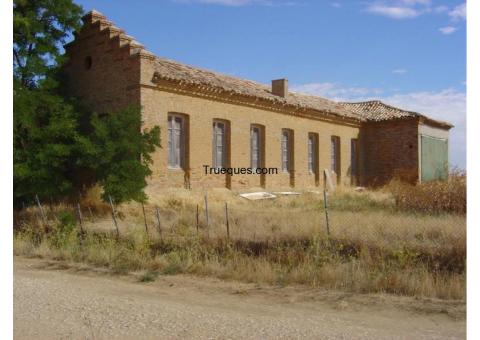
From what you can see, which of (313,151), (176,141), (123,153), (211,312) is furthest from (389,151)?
(211,312)

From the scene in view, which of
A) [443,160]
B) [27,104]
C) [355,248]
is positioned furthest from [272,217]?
[443,160]

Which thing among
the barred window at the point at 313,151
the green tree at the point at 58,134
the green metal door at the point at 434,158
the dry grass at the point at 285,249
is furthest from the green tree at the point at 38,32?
the green metal door at the point at 434,158

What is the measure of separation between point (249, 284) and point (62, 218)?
23.6 feet

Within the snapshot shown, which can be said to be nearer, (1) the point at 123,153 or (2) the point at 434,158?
(1) the point at 123,153

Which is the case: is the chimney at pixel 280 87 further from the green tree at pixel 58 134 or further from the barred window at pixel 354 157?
the green tree at pixel 58 134

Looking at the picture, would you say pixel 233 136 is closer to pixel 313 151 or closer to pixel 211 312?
pixel 313 151

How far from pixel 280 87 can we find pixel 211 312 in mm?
18586

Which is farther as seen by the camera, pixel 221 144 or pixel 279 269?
pixel 221 144

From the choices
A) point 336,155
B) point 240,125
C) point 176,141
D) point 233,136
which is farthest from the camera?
A: point 336,155

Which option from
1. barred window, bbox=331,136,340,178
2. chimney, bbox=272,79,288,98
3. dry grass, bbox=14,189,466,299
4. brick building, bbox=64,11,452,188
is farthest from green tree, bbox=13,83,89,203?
barred window, bbox=331,136,340,178

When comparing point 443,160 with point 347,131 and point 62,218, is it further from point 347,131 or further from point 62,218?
point 62,218

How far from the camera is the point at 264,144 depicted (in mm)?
22594

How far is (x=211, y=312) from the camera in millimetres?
7289

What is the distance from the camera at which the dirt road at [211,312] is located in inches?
244
